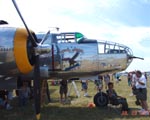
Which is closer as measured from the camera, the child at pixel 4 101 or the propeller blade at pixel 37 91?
the propeller blade at pixel 37 91

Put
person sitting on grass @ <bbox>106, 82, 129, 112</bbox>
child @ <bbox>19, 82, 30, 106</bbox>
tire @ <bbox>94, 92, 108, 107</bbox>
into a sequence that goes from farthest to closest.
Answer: child @ <bbox>19, 82, 30, 106</bbox>
tire @ <bbox>94, 92, 108, 107</bbox>
person sitting on grass @ <bbox>106, 82, 129, 112</bbox>

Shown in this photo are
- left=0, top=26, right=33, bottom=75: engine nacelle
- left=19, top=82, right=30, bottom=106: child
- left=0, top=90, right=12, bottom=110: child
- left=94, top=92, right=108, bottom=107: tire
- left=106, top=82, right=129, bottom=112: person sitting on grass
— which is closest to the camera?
left=0, top=26, right=33, bottom=75: engine nacelle

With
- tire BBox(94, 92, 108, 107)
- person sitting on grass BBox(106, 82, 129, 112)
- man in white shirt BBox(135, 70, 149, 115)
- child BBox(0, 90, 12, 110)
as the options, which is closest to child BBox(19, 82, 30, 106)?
child BBox(0, 90, 12, 110)

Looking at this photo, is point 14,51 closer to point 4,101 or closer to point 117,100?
point 117,100

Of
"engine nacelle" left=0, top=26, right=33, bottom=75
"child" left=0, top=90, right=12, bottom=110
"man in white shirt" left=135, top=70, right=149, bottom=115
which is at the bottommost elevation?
"child" left=0, top=90, right=12, bottom=110

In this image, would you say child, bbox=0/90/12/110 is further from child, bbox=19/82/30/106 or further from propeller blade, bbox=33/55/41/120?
propeller blade, bbox=33/55/41/120

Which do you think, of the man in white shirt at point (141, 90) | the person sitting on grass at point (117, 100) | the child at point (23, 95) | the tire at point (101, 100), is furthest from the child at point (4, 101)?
the man in white shirt at point (141, 90)

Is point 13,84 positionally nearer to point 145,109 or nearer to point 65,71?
point 65,71

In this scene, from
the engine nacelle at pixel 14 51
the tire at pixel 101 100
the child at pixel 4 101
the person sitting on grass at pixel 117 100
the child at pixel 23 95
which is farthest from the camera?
the child at pixel 23 95

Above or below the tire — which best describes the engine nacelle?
above

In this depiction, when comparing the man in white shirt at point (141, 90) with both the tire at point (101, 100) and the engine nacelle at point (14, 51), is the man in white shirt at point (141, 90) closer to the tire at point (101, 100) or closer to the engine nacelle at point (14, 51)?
the tire at point (101, 100)

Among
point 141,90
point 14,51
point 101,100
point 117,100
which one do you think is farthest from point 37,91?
point 141,90

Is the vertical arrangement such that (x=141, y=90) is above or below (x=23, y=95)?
above

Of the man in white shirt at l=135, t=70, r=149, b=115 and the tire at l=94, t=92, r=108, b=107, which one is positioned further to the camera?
the tire at l=94, t=92, r=108, b=107
